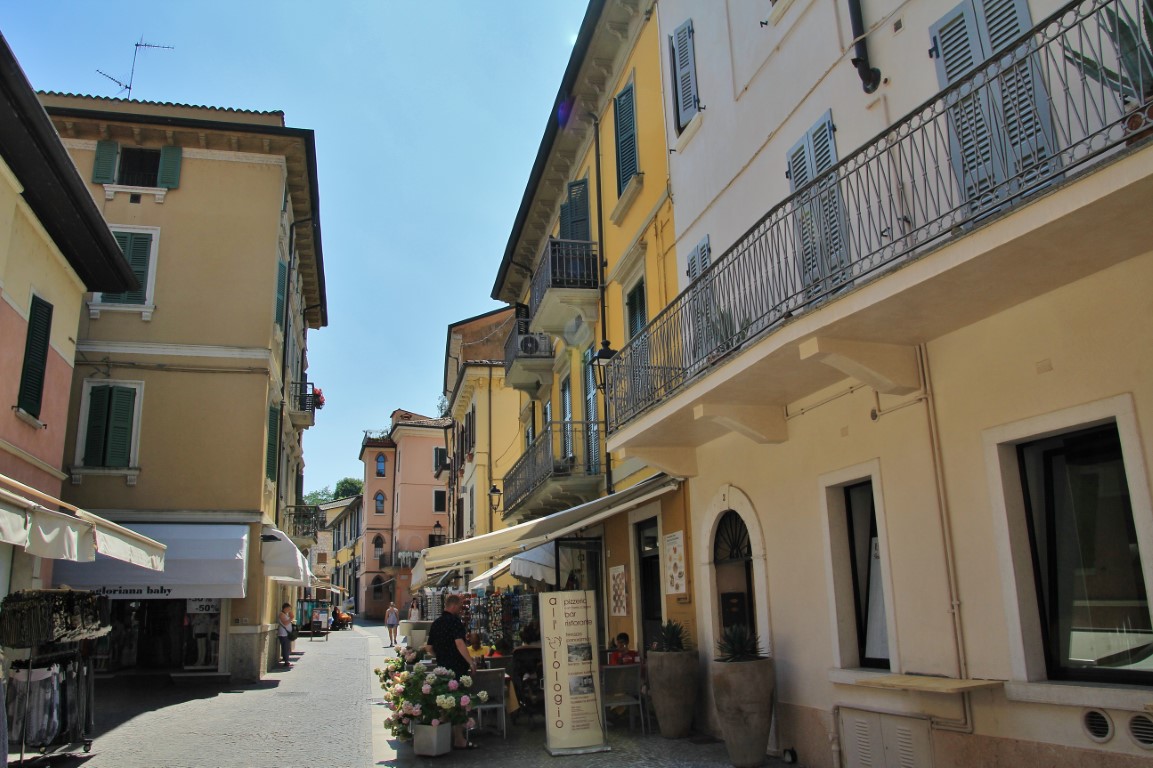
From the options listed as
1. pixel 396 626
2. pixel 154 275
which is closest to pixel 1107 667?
pixel 154 275

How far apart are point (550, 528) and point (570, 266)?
518 cm

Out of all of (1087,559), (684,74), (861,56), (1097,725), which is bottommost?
(1097,725)

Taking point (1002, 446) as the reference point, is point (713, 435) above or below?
above

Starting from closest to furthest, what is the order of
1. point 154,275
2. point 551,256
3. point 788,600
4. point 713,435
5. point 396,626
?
point 788,600 → point 713,435 → point 551,256 → point 154,275 → point 396,626

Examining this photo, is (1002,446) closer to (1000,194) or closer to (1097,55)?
(1000,194)

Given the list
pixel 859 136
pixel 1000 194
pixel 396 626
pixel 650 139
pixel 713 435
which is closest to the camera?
pixel 1000 194

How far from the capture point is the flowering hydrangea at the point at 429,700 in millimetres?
9102

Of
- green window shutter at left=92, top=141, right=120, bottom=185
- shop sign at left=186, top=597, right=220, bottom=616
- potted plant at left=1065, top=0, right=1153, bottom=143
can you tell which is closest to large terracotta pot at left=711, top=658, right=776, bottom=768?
potted plant at left=1065, top=0, right=1153, bottom=143

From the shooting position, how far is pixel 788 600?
28.5 ft

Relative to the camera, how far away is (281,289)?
2062 cm

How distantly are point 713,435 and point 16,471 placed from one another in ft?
29.4

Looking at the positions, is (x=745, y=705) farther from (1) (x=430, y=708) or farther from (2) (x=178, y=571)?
(2) (x=178, y=571)

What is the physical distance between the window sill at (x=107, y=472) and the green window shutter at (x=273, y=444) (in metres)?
2.80


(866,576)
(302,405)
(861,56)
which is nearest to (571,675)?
(866,576)
